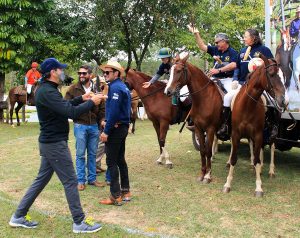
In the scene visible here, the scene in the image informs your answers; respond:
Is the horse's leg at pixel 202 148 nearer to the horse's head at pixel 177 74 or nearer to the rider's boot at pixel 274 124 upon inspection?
the horse's head at pixel 177 74

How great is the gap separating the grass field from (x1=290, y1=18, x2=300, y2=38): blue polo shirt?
2.73 m

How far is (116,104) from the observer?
18.9ft

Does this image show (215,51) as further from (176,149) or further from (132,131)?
(132,131)

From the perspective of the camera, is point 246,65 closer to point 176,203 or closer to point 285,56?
point 285,56

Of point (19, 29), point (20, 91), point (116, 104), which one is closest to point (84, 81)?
point (116, 104)

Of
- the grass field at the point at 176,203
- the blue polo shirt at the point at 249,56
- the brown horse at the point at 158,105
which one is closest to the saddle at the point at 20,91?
the grass field at the point at 176,203

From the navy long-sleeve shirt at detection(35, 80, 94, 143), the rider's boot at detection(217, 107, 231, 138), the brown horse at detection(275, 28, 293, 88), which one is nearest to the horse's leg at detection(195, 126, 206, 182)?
the rider's boot at detection(217, 107, 231, 138)

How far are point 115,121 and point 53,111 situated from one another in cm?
123

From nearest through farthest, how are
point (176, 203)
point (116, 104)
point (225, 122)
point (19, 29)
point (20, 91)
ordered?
point (116, 104), point (176, 203), point (225, 122), point (20, 91), point (19, 29)

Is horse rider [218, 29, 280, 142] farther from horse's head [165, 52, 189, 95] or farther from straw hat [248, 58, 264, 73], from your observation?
horse's head [165, 52, 189, 95]

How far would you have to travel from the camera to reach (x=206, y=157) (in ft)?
25.7

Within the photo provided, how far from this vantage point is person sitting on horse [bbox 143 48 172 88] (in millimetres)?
8797

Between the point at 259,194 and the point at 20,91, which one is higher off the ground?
the point at 20,91

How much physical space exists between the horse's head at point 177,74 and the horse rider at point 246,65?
966 mm
